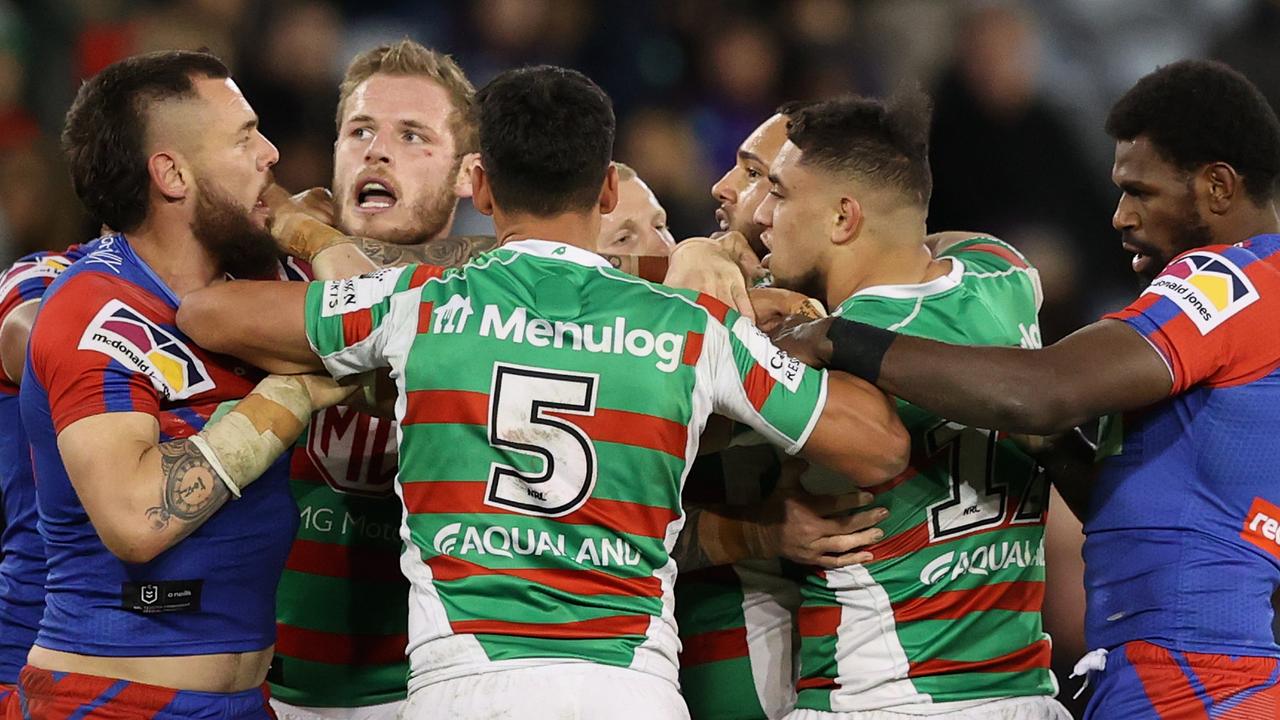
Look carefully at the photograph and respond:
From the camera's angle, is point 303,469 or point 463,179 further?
point 463,179

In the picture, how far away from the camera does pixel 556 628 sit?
2910 mm

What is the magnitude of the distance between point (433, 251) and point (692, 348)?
4.55 feet

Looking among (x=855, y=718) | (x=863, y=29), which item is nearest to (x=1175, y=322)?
(x=855, y=718)

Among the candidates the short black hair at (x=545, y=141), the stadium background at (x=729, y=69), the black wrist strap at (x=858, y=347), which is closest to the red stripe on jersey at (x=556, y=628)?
the black wrist strap at (x=858, y=347)

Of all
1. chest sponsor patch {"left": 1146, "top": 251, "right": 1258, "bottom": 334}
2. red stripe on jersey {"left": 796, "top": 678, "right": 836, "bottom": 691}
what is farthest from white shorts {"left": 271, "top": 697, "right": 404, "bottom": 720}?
chest sponsor patch {"left": 1146, "top": 251, "right": 1258, "bottom": 334}

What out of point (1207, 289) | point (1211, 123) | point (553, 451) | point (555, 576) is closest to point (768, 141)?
point (1211, 123)

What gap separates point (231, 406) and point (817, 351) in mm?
1423

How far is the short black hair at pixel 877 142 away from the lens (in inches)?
143

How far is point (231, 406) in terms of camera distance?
333cm

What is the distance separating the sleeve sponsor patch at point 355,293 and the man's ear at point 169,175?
2.22ft

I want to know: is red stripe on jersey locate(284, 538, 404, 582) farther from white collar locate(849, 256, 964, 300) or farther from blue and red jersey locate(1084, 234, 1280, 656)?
blue and red jersey locate(1084, 234, 1280, 656)

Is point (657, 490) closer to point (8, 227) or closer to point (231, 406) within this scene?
point (231, 406)

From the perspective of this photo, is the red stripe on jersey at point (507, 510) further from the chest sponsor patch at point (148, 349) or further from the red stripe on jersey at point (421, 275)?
the chest sponsor patch at point (148, 349)

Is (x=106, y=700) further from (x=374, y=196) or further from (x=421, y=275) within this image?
(x=374, y=196)
